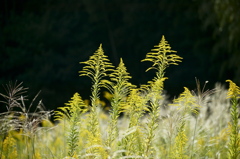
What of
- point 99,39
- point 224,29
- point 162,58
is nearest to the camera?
point 162,58

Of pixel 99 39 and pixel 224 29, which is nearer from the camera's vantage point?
pixel 224 29

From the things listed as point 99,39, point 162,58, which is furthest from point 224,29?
point 162,58

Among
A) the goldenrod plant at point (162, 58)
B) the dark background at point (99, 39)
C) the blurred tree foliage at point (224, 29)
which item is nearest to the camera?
the goldenrod plant at point (162, 58)

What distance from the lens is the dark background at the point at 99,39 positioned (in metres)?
15.1

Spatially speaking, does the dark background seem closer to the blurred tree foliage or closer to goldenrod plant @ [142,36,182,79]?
the blurred tree foliage

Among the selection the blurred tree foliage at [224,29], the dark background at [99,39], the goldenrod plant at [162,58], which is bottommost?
the goldenrod plant at [162,58]

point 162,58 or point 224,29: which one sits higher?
point 224,29

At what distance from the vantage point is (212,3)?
529 inches

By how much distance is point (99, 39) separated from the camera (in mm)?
19766

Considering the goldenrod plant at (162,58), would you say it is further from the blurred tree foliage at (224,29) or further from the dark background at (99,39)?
the dark background at (99,39)

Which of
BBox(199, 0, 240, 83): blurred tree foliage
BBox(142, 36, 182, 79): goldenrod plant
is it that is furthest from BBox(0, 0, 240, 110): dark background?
BBox(142, 36, 182, 79): goldenrod plant

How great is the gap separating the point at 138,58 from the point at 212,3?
6.97 m

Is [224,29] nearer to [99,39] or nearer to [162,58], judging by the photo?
[99,39]

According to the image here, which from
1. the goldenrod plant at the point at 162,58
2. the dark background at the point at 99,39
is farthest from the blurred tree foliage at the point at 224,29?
the goldenrod plant at the point at 162,58
